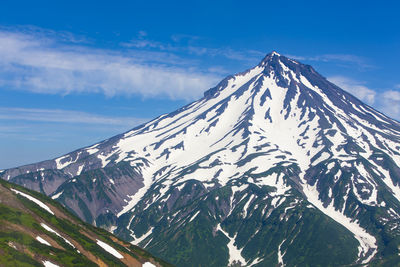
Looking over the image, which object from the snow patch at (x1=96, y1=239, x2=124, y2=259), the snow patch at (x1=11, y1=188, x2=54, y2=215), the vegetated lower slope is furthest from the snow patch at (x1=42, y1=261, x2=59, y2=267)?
the snow patch at (x1=11, y1=188, x2=54, y2=215)

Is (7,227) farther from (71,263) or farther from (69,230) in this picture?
(69,230)

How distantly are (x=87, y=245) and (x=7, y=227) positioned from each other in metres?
27.5

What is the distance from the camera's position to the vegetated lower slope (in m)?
89.9

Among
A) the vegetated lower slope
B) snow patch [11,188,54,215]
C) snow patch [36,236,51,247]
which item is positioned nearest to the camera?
the vegetated lower slope

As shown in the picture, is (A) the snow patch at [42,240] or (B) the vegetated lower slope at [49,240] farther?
(A) the snow patch at [42,240]

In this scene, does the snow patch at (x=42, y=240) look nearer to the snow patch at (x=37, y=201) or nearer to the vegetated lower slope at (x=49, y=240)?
the vegetated lower slope at (x=49, y=240)

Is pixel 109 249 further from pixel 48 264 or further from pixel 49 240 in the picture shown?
pixel 48 264

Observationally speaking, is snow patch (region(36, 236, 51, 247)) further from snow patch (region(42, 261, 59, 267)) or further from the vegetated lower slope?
snow patch (region(42, 261, 59, 267))

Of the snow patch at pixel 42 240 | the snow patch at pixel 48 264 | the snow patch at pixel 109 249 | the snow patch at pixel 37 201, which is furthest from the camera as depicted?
the snow patch at pixel 37 201

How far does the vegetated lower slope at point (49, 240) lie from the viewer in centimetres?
8994

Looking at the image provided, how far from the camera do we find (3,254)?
8212cm

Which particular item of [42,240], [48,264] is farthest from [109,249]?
[48,264]

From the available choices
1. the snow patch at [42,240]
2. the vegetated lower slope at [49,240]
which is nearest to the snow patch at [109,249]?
the vegetated lower slope at [49,240]

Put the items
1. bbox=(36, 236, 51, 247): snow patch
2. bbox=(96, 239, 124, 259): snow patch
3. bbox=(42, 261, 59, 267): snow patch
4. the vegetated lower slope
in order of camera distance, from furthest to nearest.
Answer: bbox=(96, 239, 124, 259): snow patch, bbox=(36, 236, 51, 247): snow patch, the vegetated lower slope, bbox=(42, 261, 59, 267): snow patch
